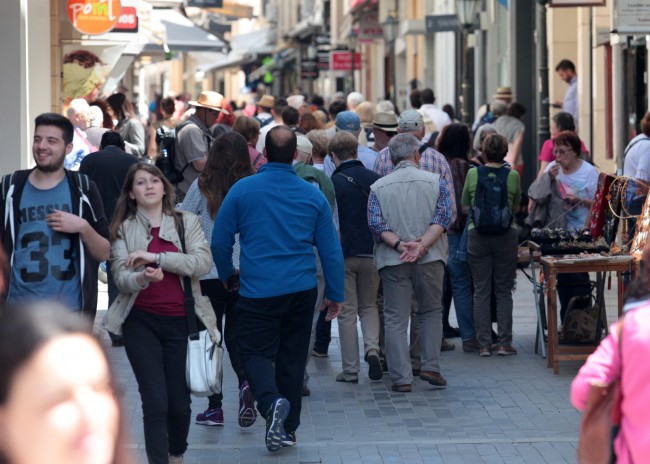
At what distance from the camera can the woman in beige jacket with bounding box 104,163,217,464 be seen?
21.7ft

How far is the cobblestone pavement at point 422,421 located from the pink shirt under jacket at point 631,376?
352cm

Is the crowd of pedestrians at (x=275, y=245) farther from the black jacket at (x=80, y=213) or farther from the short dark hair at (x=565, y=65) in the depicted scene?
the short dark hair at (x=565, y=65)

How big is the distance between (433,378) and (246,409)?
5.89ft

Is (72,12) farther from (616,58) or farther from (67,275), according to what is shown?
(67,275)

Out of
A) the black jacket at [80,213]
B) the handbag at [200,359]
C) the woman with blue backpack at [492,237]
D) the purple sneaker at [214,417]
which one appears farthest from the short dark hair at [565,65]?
the black jacket at [80,213]

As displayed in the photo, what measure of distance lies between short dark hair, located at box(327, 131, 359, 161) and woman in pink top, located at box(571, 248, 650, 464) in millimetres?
6005

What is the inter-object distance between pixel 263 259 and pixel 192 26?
20530mm

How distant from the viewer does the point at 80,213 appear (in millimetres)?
6629

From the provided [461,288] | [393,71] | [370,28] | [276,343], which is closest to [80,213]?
[276,343]

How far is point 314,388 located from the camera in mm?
9797

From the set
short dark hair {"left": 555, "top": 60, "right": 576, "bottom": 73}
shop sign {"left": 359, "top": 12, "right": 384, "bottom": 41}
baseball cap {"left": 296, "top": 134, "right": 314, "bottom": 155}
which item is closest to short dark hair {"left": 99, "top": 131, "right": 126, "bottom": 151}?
baseball cap {"left": 296, "top": 134, "right": 314, "bottom": 155}

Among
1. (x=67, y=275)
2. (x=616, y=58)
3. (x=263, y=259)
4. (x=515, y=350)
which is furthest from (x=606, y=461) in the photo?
(x=616, y=58)

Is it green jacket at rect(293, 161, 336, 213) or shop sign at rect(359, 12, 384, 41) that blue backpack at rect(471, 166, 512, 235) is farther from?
shop sign at rect(359, 12, 384, 41)

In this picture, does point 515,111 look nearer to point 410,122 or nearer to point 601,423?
point 410,122
